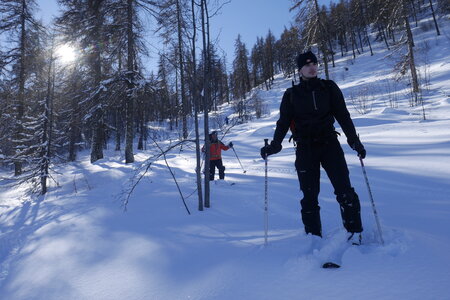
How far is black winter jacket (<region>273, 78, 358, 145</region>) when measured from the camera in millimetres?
2482

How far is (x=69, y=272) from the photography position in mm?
2877

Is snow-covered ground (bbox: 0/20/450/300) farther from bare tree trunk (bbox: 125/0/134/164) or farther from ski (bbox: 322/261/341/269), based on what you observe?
bare tree trunk (bbox: 125/0/134/164)

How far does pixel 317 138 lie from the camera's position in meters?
2.48

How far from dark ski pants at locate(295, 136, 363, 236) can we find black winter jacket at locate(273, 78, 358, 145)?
0.11 meters

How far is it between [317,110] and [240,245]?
170cm

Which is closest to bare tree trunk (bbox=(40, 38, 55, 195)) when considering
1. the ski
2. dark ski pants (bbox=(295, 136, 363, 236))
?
dark ski pants (bbox=(295, 136, 363, 236))

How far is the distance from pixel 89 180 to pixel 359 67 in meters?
38.6

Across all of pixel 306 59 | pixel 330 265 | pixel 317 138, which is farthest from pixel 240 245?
pixel 306 59

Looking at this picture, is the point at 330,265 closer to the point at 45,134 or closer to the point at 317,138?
the point at 317,138

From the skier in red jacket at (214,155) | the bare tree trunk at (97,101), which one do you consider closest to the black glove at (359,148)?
the skier in red jacket at (214,155)

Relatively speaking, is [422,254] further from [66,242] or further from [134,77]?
[134,77]

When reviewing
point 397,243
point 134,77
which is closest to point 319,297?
point 397,243

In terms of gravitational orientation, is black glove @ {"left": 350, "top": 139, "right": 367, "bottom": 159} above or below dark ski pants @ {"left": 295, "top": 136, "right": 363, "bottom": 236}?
above

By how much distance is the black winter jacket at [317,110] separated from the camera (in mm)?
2482
